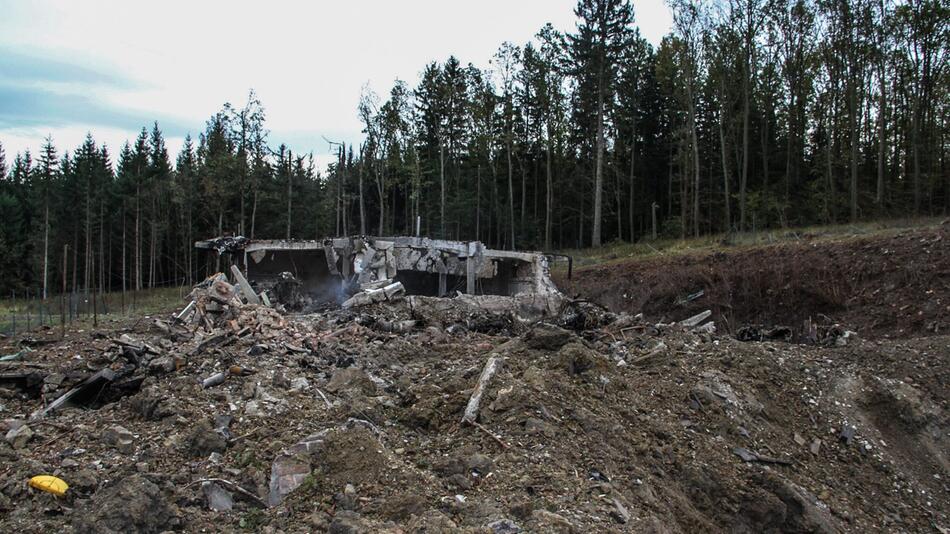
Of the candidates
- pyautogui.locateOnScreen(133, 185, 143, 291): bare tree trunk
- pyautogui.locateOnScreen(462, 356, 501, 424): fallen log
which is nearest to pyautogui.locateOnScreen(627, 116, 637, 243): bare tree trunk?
pyautogui.locateOnScreen(462, 356, 501, 424): fallen log

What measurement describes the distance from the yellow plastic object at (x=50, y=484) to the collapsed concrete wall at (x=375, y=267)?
10.1 metres

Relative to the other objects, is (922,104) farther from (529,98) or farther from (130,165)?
(130,165)

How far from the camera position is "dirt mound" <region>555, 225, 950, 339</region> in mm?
12039

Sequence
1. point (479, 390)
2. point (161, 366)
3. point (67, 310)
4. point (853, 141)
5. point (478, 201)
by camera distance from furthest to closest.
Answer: point (478, 201)
point (853, 141)
point (67, 310)
point (161, 366)
point (479, 390)

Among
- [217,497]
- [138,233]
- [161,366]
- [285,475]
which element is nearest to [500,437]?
[285,475]

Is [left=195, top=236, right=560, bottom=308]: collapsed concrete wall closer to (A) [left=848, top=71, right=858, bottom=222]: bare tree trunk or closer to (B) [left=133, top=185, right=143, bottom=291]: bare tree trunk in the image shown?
(A) [left=848, top=71, right=858, bottom=222]: bare tree trunk

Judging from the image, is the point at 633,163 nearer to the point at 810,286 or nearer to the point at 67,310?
the point at 810,286

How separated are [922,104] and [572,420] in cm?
2793

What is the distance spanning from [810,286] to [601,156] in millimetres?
14179

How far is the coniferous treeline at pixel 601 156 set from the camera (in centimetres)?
2431

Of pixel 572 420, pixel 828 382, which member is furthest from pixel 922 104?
pixel 572 420

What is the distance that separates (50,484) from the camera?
3.92m

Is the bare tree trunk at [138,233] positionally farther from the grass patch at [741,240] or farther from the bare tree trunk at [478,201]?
the grass patch at [741,240]

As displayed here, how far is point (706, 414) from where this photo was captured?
5.68 metres
